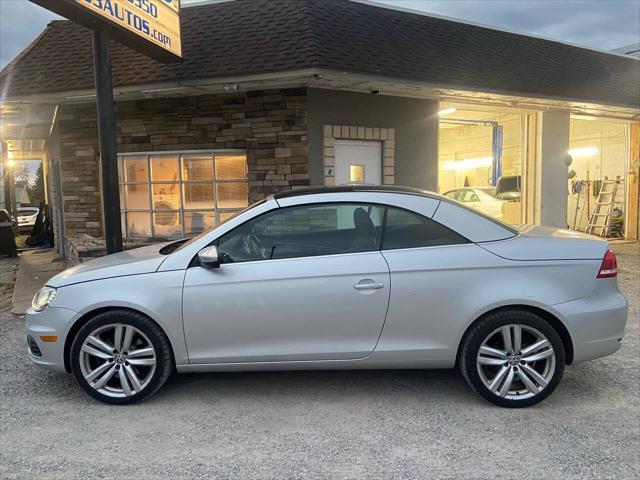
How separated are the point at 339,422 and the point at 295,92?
5650 millimetres

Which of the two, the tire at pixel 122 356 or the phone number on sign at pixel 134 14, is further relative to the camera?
the phone number on sign at pixel 134 14

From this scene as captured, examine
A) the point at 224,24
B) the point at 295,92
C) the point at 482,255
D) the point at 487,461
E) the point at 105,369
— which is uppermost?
the point at 224,24

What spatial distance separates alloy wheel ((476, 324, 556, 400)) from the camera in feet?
11.5

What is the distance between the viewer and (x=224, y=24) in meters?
8.02

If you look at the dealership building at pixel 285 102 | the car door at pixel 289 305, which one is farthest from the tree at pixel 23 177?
the car door at pixel 289 305

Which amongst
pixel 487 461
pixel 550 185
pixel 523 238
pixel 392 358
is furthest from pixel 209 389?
pixel 550 185

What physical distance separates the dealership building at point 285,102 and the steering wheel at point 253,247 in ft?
11.9

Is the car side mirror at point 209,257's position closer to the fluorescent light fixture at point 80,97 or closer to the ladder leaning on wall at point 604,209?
the fluorescent light fixture at point 80,97

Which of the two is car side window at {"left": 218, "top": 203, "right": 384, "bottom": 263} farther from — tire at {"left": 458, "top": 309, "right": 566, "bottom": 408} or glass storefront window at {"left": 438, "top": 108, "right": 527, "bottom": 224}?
glass storefront window at {"left": 438, "top": 108, "right": 527, "bottom": 224}

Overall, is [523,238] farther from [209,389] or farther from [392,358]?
[209,389]

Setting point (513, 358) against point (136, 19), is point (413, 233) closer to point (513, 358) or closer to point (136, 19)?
point (513, 358)

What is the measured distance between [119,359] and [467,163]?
19.2 metres

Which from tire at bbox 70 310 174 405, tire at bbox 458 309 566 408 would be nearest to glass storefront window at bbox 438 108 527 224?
tire at bbox 458 309 566 408

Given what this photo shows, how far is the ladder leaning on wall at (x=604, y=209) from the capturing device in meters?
13.9
